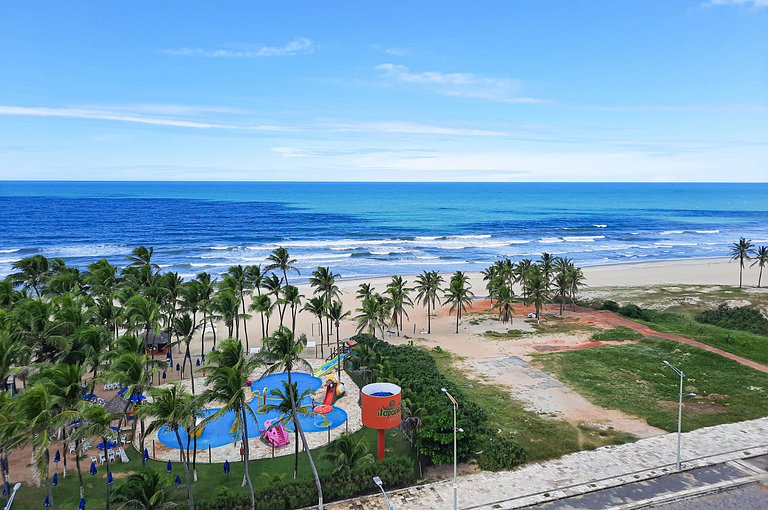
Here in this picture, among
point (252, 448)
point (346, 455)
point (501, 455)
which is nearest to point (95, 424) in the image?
point (252, 448)

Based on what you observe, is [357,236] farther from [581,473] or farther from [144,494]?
[144,494]

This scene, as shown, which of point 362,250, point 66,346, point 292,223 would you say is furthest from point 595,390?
point 292,223

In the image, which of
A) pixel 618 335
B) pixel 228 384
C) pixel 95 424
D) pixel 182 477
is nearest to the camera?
pixel 95 424

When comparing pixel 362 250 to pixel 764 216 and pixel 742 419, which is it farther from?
pixel 764 216

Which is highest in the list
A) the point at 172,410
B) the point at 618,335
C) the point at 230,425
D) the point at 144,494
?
the point at 172,410

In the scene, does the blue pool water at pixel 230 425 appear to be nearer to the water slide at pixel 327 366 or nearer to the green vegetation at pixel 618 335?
the water slide at pixel 327 366

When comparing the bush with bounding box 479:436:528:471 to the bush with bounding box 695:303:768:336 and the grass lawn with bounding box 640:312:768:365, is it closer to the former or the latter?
the grass lawn with bounding box 640:312:768:365
